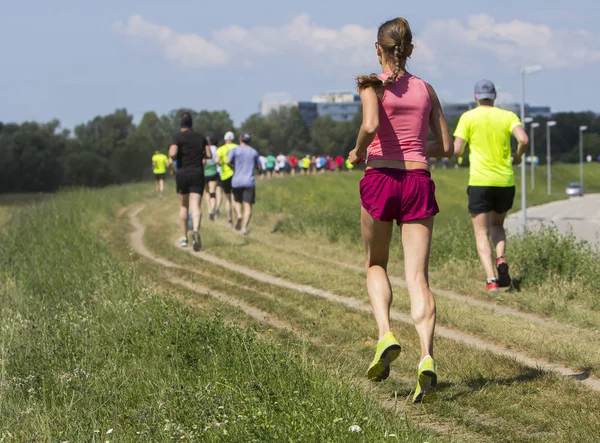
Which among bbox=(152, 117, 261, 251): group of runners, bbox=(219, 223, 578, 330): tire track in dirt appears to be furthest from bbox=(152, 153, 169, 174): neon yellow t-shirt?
bbox=(219, 223, 578, 330): tire track in dirt

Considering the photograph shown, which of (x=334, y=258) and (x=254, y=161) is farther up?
(x=254, y=161)

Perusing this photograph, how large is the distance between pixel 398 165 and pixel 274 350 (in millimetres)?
1316

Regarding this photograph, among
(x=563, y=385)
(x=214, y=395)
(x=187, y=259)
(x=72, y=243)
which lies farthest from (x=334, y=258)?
(x=214, y=395)

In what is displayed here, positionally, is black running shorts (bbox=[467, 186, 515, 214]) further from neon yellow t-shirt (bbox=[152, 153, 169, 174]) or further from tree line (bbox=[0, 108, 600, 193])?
tree line (bbox=[0, 108, 600, 193])

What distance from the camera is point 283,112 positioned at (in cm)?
14675

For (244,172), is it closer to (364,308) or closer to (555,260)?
(555,260)

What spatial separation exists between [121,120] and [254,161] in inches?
4811

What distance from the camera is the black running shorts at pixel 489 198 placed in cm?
994

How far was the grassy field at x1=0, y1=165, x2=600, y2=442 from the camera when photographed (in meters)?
4.88

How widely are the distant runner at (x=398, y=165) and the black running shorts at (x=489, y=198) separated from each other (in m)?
4.21

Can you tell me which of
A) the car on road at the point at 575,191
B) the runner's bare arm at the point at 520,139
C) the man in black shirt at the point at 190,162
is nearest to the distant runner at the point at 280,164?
the car on road at the point at 575,191

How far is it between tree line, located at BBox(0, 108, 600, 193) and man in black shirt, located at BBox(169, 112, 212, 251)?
35.0 m

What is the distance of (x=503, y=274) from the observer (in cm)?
1008

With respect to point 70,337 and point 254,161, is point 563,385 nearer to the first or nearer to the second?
point 70,337
